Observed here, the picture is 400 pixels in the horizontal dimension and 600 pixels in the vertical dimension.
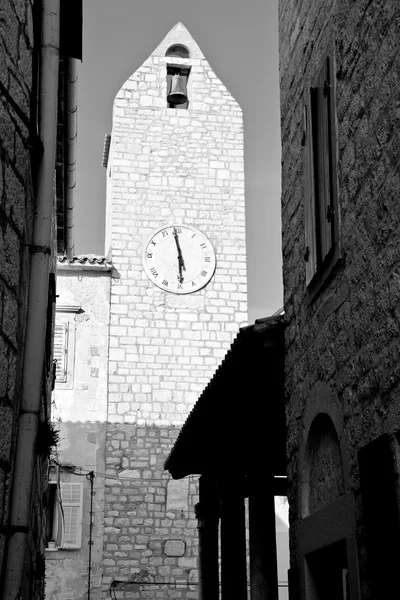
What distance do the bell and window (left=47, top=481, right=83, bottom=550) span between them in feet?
24.3

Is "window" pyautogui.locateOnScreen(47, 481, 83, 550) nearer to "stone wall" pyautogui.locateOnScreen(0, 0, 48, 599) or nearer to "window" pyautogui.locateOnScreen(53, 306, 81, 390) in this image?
"window" pyautogui.locateOnScreen(53, 306, 81, 390)

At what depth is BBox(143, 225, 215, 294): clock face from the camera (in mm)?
16328

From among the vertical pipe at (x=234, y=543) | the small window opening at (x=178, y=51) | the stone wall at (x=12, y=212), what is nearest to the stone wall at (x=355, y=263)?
the stone wall at (x=12, y=212)

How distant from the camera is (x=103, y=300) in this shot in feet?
52.3

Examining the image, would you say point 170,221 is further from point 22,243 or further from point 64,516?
point 22,243

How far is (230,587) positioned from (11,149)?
5.60 meters

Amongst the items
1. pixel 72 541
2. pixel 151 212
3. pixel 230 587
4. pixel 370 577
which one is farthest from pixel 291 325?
pixel 151 212

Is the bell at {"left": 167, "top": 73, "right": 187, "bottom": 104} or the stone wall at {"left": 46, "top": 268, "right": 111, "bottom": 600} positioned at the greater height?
the bell at {"left": 167, "top": 73, "right": 187, "bottom": 104}

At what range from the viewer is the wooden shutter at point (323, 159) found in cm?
537

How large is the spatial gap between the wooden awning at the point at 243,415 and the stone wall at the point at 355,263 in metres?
0.29

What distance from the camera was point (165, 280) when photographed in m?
16.3

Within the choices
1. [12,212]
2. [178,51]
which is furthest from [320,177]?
[178,51]

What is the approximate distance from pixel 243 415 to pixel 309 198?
9.05 feet

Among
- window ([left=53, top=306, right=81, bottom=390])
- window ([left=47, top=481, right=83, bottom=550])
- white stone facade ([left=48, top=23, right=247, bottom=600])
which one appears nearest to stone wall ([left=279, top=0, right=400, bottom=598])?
window ([left=47, top=481, right=83, bottom=550])
